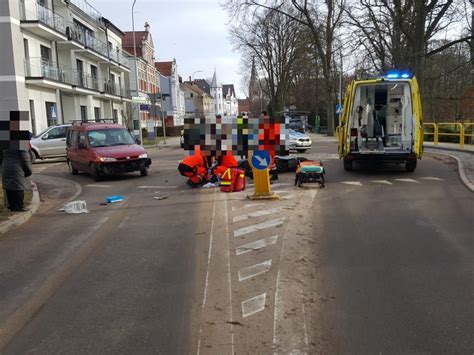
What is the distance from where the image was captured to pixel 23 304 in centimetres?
477

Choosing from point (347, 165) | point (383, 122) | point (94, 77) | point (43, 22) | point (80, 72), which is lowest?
point (347, 165)

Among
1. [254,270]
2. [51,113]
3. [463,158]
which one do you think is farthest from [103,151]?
[51,113]

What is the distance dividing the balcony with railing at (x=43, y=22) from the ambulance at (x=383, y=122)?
22.7m

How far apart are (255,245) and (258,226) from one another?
1095mm

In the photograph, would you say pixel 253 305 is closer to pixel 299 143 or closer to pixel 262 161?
pixel 262 161

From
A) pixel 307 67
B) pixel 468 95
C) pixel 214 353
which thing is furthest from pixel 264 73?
pixel 214 353

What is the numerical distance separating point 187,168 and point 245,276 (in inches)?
295

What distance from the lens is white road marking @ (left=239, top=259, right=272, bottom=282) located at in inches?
207

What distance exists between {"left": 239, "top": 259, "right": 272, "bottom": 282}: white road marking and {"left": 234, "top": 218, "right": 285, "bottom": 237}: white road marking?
1447mm

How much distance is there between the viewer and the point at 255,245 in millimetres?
6445

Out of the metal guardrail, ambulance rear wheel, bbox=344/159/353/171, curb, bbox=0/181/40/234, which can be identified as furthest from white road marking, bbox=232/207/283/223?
the metal guardrail

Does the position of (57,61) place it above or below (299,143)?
above

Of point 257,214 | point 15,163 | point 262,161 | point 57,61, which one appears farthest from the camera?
point 57,61

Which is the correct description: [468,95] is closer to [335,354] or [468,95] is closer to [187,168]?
[187,168]
